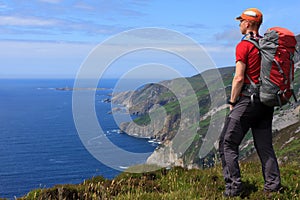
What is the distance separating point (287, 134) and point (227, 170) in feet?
447

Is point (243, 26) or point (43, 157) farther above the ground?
point (243, 26)

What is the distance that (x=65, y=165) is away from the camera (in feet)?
371

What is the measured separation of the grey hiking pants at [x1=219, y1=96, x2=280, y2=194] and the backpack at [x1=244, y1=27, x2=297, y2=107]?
31 centimetres

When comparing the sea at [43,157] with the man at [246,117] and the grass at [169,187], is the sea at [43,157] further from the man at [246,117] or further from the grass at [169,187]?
the man at [246,117]

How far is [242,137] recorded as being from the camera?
6.33m

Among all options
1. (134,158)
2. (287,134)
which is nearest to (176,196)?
(134,158)

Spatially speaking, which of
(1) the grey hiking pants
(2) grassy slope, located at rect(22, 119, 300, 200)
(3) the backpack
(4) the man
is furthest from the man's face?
(2) grassy slope, located at rect(22, 119, 300, 200)

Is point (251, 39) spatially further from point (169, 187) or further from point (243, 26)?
point (169, 187)

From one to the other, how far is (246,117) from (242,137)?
14.4 inches

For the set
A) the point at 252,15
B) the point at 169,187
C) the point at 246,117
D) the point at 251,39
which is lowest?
the point at 169,187

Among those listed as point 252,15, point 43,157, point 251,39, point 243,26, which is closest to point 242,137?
point 251,39

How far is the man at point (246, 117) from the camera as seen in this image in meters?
6.07

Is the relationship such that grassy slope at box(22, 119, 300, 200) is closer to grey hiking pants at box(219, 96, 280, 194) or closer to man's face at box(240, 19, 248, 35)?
grey hiking pants at box(219, 96, 280, 194)

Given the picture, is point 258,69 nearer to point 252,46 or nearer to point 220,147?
point 252,46
